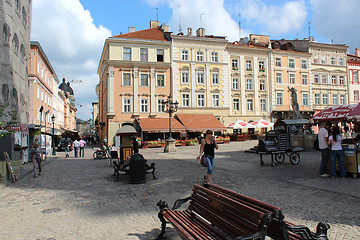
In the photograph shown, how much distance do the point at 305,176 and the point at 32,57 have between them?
33.9 meters

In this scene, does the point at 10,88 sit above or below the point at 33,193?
above

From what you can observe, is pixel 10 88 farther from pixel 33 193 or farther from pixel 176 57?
pixel 176 57

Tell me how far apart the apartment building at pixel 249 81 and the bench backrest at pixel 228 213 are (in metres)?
36.7

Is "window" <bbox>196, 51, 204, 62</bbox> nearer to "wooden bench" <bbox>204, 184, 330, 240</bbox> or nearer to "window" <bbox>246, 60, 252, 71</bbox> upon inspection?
"window" <bbox>246, 60, 252, 71</bbox>

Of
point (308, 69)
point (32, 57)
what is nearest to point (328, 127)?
point (32, 57)

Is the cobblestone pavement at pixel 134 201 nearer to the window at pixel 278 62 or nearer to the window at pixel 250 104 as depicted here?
the window at pixel 250 104

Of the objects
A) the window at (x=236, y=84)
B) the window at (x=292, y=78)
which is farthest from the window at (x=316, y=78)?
the window at (x=236, y=84)

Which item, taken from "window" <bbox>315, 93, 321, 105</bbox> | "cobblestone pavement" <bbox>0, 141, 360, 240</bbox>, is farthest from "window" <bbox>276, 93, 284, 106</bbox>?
"cobblestone pavement" <bbox>0, 141, 360, 240</bbox>

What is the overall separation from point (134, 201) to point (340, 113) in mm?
11954

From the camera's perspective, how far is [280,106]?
142ft

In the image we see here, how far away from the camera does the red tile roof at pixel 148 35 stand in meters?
37.7

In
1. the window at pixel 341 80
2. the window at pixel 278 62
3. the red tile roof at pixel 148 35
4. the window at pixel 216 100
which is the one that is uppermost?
the red tile roof at pixel 148 35

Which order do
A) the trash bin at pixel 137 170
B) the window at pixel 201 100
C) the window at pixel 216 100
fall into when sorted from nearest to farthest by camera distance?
the trash bin at pixel 137 170 → the window at pixel 201 100 → the window at pixel 216 100

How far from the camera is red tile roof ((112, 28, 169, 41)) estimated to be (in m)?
37.7
